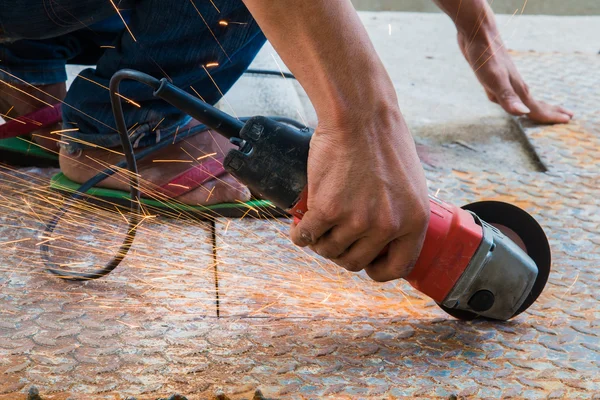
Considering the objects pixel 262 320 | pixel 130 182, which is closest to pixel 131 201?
pixel 130 182

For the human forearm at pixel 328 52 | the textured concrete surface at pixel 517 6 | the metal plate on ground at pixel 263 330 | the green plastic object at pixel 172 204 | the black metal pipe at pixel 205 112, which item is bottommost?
the metal plate on ground at pixel 263 330

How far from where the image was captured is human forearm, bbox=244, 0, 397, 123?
121 centimetres

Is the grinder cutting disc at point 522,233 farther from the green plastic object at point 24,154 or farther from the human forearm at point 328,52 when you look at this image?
the green plastic object at point 24,154

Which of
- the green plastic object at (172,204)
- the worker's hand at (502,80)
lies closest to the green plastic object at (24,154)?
the green plastic object at (172,204)

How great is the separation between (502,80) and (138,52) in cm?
149

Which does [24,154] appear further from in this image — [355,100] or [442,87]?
[442,87]

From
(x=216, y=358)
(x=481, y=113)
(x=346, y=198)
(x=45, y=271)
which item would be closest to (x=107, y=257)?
(x=45, y=271)

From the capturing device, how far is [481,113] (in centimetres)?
315

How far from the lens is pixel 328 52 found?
1231 mm

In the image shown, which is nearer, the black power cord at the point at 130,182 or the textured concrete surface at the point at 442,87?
the black power cord at the point at 130,182

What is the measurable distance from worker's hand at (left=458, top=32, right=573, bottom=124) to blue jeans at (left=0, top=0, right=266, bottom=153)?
2.97 feet

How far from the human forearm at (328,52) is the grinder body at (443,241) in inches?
6.4

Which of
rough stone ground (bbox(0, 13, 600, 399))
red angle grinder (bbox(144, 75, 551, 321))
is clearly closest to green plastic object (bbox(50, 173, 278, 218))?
rough stone ground (bbox(0, 13, 600, 399))

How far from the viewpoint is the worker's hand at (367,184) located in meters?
1.28
